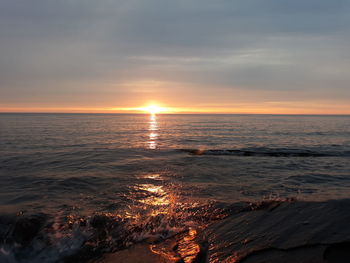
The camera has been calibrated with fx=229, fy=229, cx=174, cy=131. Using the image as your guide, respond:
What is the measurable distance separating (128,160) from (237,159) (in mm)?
9673

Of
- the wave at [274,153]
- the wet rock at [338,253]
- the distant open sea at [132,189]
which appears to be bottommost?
the distant open sea at [132,189]

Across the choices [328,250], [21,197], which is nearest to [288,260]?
[328,250]

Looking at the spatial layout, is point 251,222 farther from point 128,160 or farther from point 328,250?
point 128,160

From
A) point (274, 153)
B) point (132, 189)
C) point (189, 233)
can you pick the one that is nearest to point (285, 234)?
point (189, 233)

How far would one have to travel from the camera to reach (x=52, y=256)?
6.67m

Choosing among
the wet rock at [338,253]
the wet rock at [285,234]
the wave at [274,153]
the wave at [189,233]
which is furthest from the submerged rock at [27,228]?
the wave at [274,153]

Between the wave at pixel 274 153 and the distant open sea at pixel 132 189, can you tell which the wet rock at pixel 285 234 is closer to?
the distant open sea at pixel 132 189

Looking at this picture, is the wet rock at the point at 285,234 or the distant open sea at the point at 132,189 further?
the distant open sea at the point at 132,189

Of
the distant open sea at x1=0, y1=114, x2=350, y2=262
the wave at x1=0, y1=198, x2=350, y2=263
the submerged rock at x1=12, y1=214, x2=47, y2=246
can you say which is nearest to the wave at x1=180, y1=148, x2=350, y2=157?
the distant open sea at x1=0, y1=114, x2=350, y2=262

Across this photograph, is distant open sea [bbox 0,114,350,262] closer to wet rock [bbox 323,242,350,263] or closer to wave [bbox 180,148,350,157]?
wave [bbox 180,148,350,157]

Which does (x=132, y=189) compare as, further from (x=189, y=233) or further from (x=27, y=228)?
(x=189, y=233)

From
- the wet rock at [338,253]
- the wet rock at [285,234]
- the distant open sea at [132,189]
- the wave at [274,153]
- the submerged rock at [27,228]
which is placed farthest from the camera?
the wave at [274,153]

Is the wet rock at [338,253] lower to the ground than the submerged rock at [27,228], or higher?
higher

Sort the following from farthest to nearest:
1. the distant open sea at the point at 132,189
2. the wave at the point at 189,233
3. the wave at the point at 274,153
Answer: the wave at the point at 274,153 < the distant open sea at the point at 132,189 < the wave at the point at 189,233
